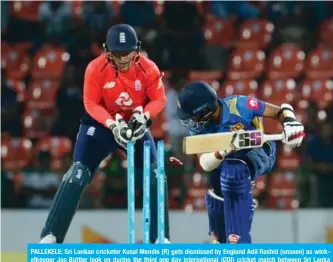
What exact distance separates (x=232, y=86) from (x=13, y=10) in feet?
8.45

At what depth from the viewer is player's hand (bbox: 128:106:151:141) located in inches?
305

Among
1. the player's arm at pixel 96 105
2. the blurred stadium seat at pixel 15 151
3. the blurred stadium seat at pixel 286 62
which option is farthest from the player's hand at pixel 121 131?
the blurred stadium seat at pixel 286 62

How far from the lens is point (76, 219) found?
1127cm

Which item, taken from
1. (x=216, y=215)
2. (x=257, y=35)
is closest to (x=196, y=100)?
(x=216, y=215)

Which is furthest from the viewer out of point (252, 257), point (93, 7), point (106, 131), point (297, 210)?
point (93, 7)

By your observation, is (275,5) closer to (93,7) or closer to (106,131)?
(93,7)

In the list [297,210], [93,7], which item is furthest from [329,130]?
[93,7]

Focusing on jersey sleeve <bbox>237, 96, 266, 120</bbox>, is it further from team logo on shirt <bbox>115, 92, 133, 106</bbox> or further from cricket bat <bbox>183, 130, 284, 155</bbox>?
team logo on shirt <bbox>115, 92, 133, 106</bbox>

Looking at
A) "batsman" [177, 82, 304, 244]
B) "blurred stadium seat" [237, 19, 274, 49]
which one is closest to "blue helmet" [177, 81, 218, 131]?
"batsman" [177, 82, 304, 244]

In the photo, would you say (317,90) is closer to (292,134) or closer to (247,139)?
(292,134)

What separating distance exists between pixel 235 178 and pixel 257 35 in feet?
18.8

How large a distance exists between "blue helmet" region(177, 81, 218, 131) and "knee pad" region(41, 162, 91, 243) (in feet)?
2.53

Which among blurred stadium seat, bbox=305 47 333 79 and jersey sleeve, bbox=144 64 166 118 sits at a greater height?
blurred stadium seat, bbox=305 47 333 79
